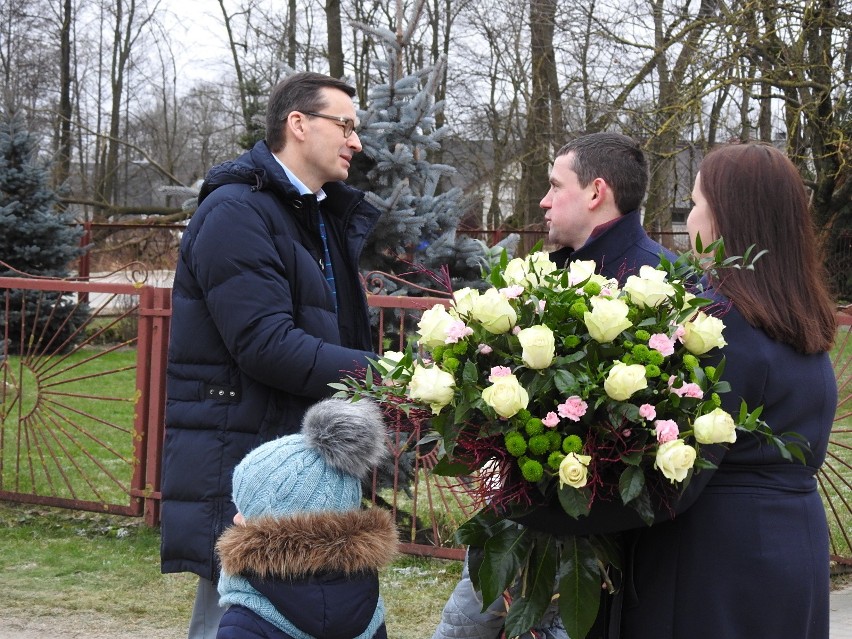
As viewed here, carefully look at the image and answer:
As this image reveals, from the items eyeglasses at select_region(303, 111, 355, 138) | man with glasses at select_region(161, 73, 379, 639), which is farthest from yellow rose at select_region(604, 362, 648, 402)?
eyeglasses at select_region(303, 111, 355, 138)

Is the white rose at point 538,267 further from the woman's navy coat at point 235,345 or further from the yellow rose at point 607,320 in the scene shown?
the woman's navy coat at point 235,345

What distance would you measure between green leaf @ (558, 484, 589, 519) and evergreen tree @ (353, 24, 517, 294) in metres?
3.67

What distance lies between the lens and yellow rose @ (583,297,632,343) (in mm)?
1694

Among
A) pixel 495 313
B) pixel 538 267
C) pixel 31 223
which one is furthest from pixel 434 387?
pixel 31 223

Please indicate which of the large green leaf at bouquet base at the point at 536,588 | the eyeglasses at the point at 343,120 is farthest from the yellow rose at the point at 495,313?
the eyeglasses at the point at 343,120

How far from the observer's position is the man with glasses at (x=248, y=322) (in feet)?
8.55

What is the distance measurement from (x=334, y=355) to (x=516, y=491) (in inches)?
37.8

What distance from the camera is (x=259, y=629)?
2.30 metres

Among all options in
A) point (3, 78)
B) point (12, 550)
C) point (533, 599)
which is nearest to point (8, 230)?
point (12, 550)

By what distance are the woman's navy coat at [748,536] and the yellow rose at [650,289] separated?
172mm

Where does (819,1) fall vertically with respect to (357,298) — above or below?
above

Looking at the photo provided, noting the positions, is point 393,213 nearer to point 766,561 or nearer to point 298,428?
point 298,428

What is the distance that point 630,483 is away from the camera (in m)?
1.67

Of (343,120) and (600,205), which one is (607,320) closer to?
(600,205)
